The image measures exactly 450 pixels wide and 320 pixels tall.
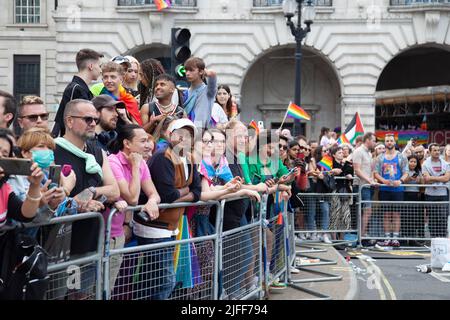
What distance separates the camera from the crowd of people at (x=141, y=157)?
17.3 feet

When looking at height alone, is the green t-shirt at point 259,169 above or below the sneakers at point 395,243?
above

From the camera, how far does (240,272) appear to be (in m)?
7.61

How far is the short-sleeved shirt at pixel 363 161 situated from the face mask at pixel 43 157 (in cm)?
1052

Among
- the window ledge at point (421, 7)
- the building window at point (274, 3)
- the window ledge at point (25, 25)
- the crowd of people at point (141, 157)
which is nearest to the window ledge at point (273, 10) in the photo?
the building window at point (274, 3)

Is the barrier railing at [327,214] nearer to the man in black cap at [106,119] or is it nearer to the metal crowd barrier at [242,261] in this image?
the metal crowd barrier at [242,261]

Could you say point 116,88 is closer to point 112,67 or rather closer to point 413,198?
point 112,67

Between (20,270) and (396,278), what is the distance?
7.50m

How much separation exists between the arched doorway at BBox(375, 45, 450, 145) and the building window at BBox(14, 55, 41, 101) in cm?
1607

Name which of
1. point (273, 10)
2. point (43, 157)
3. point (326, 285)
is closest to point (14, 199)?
point (43, 157)

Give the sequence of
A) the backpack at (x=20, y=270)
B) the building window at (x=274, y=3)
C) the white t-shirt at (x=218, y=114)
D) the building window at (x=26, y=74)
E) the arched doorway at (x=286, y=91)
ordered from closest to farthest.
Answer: the backpack at (x=20, y=270)
the white t-shirt at (x=218, y=114)
the building window at (x=274, y=3)
the arched doorway at (x=286, y=91)
the building window at (x=26, y=74)

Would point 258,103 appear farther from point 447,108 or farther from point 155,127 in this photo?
point 155,127

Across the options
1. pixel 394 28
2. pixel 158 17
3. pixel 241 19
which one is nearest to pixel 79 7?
pixel 158 17

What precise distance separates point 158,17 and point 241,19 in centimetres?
343

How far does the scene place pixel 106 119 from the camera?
22.9 feet
